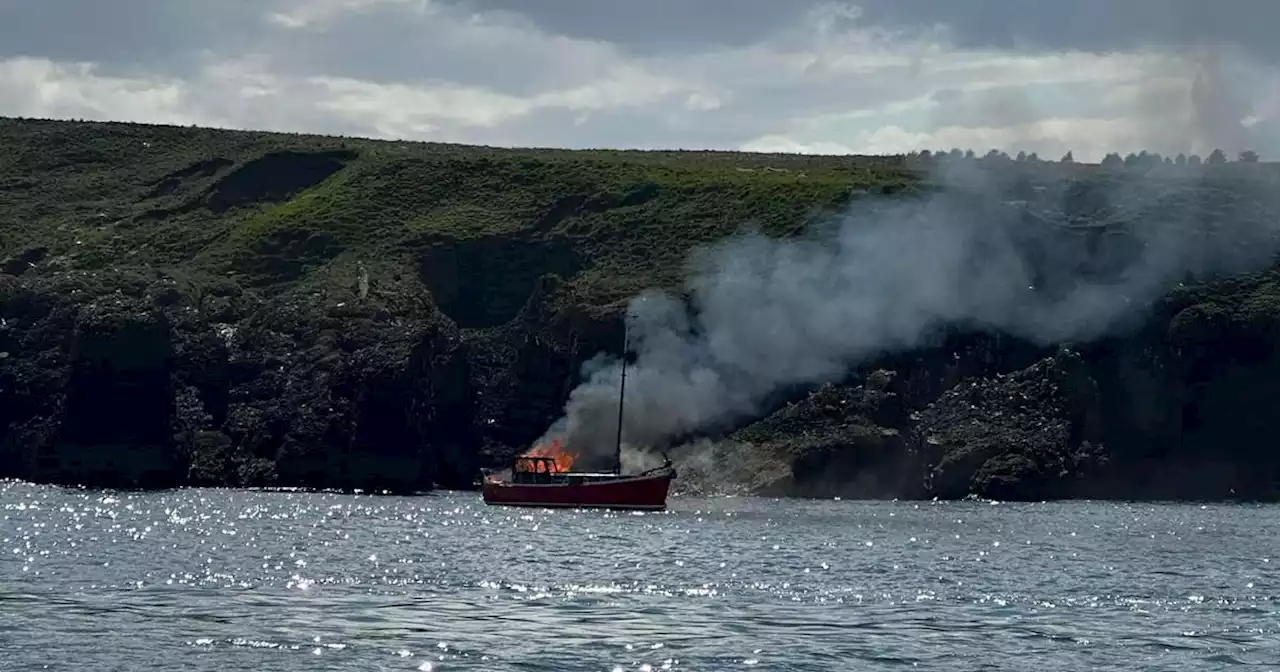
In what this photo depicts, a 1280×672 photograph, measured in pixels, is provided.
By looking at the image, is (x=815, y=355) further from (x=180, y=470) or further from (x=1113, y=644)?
(x=1113, y=644)

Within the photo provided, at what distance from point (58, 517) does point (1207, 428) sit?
92936 mm

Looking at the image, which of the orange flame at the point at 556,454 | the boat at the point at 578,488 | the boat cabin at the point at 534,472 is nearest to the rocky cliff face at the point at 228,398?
the orange flame at the point at 556,454

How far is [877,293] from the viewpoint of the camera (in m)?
170

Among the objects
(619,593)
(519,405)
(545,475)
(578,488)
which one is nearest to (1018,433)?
(578,488)

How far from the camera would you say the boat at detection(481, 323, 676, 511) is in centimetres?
12862

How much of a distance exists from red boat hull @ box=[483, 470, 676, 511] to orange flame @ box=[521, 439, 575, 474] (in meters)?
4.42

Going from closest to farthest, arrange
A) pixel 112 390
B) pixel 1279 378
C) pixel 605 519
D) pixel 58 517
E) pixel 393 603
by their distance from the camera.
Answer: pixel 393 603 → pixel 58 517 → pixel 605 519 → pixel 112 390 → pixel 1279 378

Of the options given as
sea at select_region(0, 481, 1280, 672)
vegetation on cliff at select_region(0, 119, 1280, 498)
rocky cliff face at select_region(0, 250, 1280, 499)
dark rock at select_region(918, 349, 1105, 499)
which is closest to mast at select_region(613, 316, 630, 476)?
rocky cliff face at select_region(0, 250, 1280, 499)

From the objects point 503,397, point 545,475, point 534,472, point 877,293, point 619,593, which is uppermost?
point 877,293

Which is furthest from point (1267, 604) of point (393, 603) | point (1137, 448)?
point (1137, 448)

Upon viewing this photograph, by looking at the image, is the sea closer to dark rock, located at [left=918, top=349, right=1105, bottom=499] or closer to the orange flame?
the orange flame

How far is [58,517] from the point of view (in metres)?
109

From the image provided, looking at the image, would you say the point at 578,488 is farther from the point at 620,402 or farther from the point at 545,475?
the point at 620,402

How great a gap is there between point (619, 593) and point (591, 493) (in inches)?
2369
